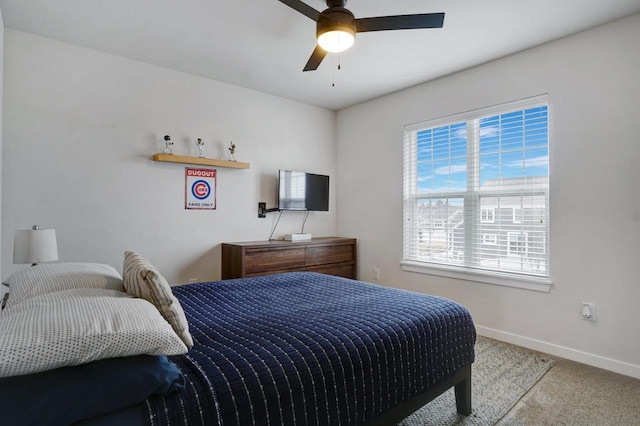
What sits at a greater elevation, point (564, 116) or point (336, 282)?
point (564, 116)

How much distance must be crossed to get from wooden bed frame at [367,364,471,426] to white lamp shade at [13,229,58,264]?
212cm

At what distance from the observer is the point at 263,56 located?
10.5 ft

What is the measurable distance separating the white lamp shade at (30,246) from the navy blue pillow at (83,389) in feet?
5.28

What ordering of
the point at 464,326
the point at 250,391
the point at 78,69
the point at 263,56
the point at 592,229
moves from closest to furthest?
the point at 250,391
the point at 464,326
the point at 592,229
the point at 78,69
the point at 263,56

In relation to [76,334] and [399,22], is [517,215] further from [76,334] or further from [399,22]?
[76,334]

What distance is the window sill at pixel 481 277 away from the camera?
2.97m

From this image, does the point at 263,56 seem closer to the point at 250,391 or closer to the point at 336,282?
the point at 336,282

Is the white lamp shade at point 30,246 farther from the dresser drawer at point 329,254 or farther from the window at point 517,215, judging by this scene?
the window at point 517,215

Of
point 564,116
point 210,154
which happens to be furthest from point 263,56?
point 564,116

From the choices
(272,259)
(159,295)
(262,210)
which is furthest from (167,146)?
(159,295)

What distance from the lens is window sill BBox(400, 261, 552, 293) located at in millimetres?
→ 2973

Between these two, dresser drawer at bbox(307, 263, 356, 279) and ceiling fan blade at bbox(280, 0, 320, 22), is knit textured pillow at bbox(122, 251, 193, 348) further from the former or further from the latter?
dresser drawer at bbox(307, 263, 356, 279)

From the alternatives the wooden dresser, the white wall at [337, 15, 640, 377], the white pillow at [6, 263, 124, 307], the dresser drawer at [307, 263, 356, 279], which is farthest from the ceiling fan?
the dresser drawer at [307, 263, 356, 279]

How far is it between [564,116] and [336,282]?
7.38 feet
